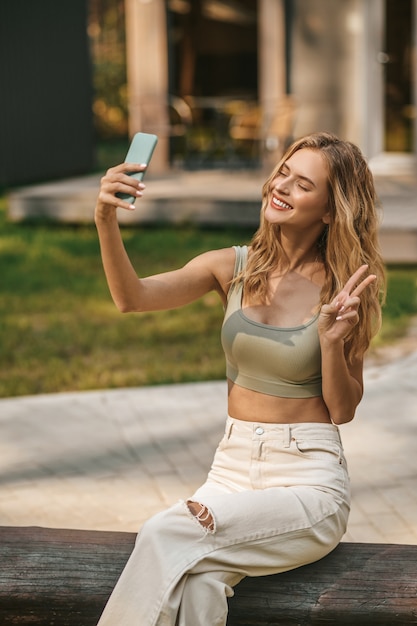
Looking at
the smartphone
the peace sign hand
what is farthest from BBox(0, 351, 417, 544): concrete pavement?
the smartphone

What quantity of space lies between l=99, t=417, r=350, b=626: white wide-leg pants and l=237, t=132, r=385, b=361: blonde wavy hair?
343 millimetres

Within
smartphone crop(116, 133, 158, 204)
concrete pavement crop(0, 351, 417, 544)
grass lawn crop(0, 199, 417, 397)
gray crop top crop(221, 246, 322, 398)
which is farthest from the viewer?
grass lawn crop(0, 199, 417, 397)

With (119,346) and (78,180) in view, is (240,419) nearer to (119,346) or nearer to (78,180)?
(119,346)

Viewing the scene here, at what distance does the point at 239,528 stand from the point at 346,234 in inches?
34.4

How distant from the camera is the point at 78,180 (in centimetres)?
1386

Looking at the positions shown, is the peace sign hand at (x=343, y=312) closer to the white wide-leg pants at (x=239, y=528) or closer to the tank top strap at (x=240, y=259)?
the white wide-leg pants at (x=239, y=528)

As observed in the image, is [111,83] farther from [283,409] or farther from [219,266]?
[283,409]

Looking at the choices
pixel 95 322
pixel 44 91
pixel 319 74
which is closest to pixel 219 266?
pixel 95 322

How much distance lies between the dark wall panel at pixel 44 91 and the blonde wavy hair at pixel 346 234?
13.5 meters

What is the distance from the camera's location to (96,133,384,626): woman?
97.1 inches

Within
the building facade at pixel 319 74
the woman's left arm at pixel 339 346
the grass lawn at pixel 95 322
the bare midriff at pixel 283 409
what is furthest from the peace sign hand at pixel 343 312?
the building facade at pixel 319 74

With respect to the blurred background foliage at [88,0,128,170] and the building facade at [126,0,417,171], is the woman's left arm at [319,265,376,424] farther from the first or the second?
the blurred background foliage at [88,0,128,170]

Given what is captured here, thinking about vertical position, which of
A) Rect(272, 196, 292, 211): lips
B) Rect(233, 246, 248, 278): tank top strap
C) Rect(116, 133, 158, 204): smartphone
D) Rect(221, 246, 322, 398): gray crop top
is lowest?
Rect(221, 246, 322, 398): gray crop top

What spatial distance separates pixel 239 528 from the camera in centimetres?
251
